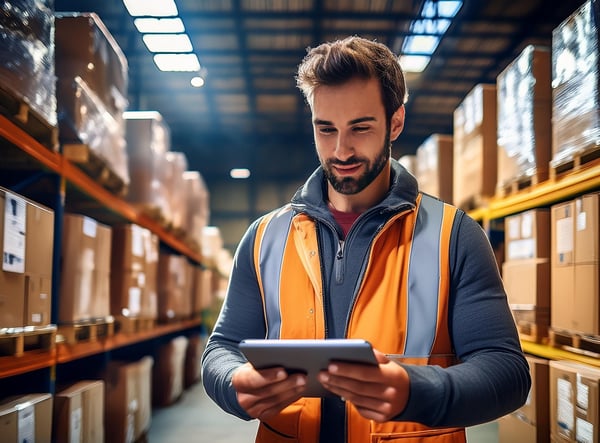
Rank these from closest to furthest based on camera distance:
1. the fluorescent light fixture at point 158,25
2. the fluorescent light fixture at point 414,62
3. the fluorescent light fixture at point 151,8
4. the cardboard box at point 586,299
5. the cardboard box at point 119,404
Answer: the cardboard box at point 586,299 < the cardboard box at point 119,404 < the fluorescent light fixture at point 151,8 < the fluorescent light fixture at point 158,25 < the fluorescent light fixture at point 414,62

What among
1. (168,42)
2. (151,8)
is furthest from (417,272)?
(168,42)

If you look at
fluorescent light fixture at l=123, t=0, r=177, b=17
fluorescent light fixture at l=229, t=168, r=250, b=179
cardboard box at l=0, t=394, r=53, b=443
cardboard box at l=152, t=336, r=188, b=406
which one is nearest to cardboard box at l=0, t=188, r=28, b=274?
cardboard box at l=0, t=394, r=53, b=443

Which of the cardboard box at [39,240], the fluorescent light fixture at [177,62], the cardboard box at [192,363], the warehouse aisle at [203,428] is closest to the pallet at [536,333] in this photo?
the warehouse aisle at [203,428]

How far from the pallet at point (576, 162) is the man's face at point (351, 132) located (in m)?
1.65

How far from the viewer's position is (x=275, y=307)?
76.8 inches

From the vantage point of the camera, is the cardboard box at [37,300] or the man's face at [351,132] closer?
the man's face at [351,132]

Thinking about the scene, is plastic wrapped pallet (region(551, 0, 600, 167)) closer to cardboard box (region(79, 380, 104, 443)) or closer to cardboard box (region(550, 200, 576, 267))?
cardboard box (region(550, 200, 576, 267))

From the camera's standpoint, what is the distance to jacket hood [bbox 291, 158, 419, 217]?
6.44ft

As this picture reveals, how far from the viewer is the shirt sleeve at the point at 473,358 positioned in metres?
1.55

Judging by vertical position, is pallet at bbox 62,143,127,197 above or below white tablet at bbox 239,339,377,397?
above

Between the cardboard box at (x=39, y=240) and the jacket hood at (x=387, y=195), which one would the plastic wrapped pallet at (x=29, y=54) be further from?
the jacket hood at (x=387, y=195)

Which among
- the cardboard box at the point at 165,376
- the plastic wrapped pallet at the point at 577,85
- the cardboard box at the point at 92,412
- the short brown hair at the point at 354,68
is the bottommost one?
the cardboard box at the point at 165,376

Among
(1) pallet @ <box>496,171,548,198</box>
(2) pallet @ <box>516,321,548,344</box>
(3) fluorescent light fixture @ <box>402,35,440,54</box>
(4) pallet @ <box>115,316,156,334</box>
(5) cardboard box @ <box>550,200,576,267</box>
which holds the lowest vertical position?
(4) pallet @ <box>115,316,156,334</box>

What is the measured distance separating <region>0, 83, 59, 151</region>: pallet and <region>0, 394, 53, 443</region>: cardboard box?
4.54 ft
